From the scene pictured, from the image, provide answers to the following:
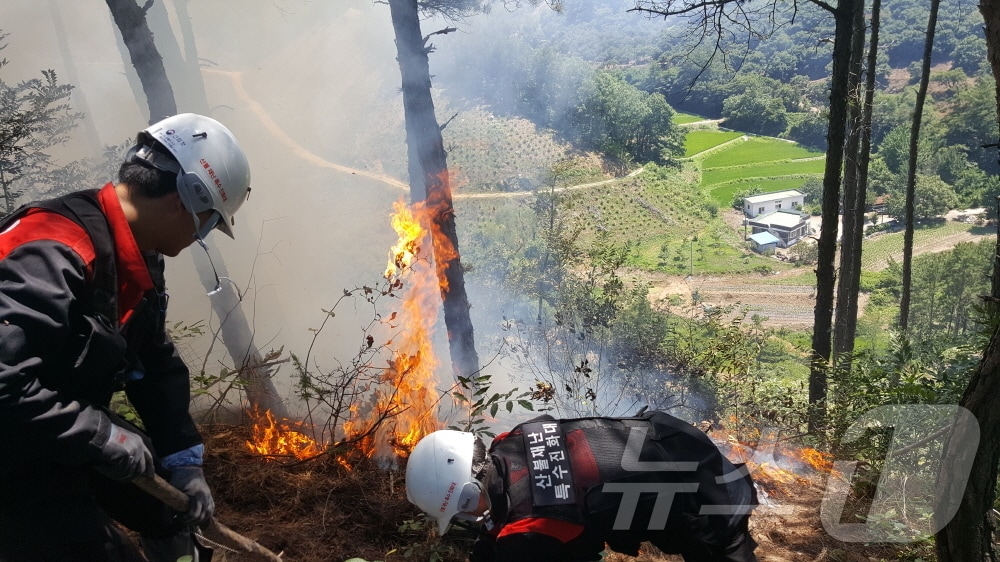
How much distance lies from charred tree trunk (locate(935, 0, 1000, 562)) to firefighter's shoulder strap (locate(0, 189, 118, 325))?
12.6 ft

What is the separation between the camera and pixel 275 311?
10.9 meters

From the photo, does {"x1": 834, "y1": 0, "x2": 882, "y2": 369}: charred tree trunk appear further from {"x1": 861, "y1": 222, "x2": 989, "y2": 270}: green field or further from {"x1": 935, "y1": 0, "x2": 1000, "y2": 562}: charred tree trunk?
{"x1": 861, "y1": 222, "x2": 989, "y2": 270}: green field

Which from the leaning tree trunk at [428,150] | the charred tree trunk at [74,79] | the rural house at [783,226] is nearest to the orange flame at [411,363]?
the leaning tree trunk at [428,150]

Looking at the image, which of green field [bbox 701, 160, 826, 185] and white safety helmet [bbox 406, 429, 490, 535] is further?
green field [bbox 701, 160, 826, 185]

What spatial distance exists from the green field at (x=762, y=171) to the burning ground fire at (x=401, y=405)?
29.3 metres

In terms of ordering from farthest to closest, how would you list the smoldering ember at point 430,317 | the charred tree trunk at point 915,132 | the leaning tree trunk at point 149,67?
the charred tree trunk at point 915,132 → the leaning tree trunk at point 149,67 → the smoldering ember at point 430,317

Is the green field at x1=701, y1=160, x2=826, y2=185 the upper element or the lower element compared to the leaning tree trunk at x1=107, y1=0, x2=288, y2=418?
lower

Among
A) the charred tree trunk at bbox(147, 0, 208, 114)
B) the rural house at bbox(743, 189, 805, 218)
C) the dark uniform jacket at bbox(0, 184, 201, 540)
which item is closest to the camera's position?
the dark uniform jacket at bbox(0, 184, 201, 540)

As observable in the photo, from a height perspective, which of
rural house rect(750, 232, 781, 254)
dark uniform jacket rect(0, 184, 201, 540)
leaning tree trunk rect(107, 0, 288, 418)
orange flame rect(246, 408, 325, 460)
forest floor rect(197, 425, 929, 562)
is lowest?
rural house rect(750, 232, 781, 254)

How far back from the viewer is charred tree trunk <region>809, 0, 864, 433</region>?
7.11 metres

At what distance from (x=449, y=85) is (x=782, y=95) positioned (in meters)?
26.8

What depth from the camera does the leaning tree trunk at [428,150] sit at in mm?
8047

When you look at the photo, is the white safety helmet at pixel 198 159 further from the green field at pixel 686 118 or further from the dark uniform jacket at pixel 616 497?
the green field at pixel 686 118

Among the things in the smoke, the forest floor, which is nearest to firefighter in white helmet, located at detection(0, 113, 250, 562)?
the forest floor
